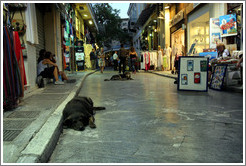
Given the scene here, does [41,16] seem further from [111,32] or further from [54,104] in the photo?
[111,32]

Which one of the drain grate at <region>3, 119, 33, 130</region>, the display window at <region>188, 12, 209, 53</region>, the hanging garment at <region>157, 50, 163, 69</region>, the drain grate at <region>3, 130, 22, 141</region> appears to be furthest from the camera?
the hanging garment at <region>157, 50, 163, 69</region>

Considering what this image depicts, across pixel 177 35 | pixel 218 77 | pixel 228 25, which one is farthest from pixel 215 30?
pixel 177 35

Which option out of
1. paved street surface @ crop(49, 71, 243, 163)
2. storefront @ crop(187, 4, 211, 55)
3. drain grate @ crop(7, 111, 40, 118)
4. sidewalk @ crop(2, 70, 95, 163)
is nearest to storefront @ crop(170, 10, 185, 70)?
storefront @ crop(187, 4, 211, 55)

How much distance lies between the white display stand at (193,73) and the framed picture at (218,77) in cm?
52

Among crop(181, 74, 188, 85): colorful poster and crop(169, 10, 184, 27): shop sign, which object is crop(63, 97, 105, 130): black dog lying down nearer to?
crop(181, 74, 188, 85): colorful poster

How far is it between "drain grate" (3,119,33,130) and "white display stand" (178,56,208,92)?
533 cm

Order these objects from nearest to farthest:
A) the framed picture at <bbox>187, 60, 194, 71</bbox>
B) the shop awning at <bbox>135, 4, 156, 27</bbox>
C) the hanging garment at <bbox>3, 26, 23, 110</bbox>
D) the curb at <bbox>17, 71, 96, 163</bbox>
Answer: the curb at <bbox>17, 71, 96, 163</bbox>, the hanging garment at <bbox>3, 26, 23, 110</bbox>, the framed picture at <bbox>187, 60, 194, 71</bbox>, the shop awning at <bbox>135, 4, 156, 27</bbox>

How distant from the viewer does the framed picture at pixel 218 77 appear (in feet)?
25.0

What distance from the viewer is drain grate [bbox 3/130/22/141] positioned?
284 cm

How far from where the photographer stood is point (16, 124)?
3.41 meters

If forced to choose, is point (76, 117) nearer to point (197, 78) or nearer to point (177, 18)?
point (197, 78)

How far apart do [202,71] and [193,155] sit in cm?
534

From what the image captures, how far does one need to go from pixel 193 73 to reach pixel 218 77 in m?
0.83

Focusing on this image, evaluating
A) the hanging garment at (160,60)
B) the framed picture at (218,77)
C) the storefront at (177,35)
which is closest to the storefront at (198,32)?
the storefront at (177,35)
